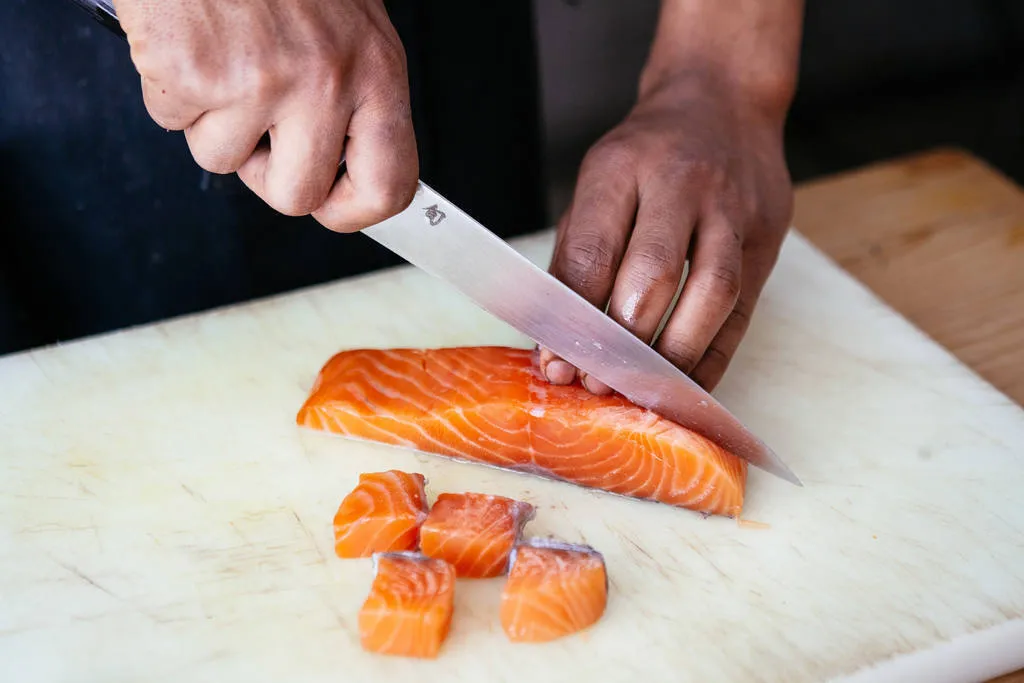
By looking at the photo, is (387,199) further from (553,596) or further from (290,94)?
(553,596)

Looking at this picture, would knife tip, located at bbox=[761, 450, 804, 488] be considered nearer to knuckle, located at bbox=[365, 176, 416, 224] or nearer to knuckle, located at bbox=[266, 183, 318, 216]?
knuckle, located at bbox=[365, 176, 416, 224]

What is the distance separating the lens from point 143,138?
8.63 ft

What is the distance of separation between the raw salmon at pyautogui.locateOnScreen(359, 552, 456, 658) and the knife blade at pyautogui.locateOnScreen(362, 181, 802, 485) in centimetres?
53

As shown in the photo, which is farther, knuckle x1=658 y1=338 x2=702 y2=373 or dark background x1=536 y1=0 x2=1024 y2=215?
dark background x1=536 y1=0 x2=1024 y2=215

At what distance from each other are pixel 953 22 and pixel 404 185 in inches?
222

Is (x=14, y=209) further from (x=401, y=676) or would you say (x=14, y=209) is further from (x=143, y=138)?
(x=401, y=676)

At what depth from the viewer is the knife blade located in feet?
6.41

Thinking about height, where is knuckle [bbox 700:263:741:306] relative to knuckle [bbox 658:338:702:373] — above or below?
above

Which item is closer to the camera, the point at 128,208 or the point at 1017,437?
the point at 1017,437

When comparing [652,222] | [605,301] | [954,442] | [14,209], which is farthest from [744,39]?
[14,209]

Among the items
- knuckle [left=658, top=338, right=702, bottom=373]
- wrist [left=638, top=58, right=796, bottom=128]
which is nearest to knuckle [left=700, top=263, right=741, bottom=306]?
knuckle [left=658, top=338, right=702, bottom=373]

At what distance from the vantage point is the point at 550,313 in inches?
81.4

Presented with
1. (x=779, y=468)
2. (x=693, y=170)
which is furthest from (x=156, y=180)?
(x=779, y=468)

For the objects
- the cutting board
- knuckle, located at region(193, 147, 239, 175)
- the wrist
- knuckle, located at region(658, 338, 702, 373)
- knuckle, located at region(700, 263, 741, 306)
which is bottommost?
the cutting board
